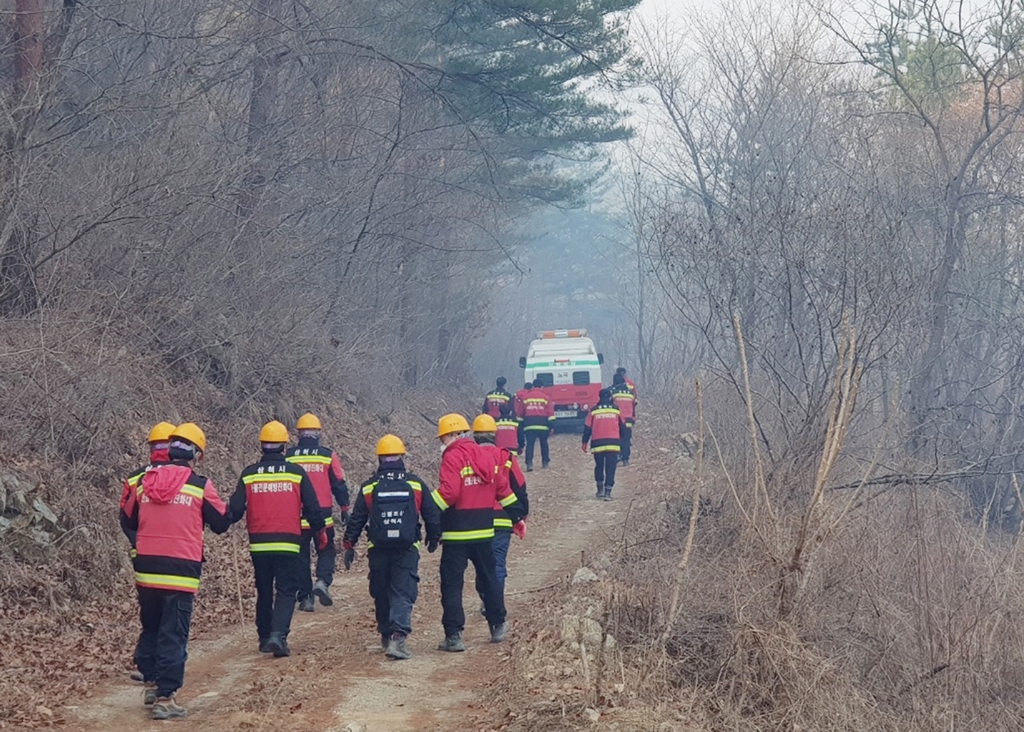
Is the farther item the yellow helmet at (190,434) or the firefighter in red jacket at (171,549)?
the yellow helmet at (190,434)


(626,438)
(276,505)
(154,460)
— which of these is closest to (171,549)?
(154,460)

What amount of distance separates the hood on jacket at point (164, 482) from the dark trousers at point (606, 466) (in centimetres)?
1202

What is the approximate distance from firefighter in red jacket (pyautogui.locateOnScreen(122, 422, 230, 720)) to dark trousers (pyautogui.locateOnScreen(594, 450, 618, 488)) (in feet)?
39.2

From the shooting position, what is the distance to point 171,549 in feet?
25.3

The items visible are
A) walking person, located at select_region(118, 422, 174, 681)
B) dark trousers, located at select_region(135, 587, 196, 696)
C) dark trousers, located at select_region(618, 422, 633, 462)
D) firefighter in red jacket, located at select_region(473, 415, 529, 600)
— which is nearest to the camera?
dark trousers, located at select_region(135, 587, 196, 696)

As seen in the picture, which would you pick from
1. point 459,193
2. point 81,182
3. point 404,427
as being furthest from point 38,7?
point 459,193

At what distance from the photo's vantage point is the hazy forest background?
31.6ft

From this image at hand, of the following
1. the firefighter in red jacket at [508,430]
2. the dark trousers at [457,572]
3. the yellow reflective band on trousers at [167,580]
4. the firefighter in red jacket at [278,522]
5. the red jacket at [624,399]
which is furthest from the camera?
the red jacket at [624,399]

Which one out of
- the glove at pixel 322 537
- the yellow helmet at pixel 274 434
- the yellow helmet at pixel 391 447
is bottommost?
the glove at pixel 322 537

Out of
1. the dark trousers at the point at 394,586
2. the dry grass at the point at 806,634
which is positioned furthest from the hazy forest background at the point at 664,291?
the dark trousers at the point at 394,586

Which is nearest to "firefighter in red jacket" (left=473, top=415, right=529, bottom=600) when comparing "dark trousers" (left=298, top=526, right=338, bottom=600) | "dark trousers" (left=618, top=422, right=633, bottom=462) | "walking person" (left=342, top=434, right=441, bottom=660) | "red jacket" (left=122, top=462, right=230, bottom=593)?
"walking person" (left=342, top=434, right=441, bottom=660)

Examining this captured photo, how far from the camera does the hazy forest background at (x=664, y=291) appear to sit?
31.6ft

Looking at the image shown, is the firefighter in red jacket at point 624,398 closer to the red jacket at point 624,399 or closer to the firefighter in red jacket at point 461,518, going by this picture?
→ the red jacket at point 624,399

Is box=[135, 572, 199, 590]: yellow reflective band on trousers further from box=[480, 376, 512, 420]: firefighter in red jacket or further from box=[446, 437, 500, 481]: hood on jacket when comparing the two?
box=[480, 376, 512, 420]: firefighter in red jacket
